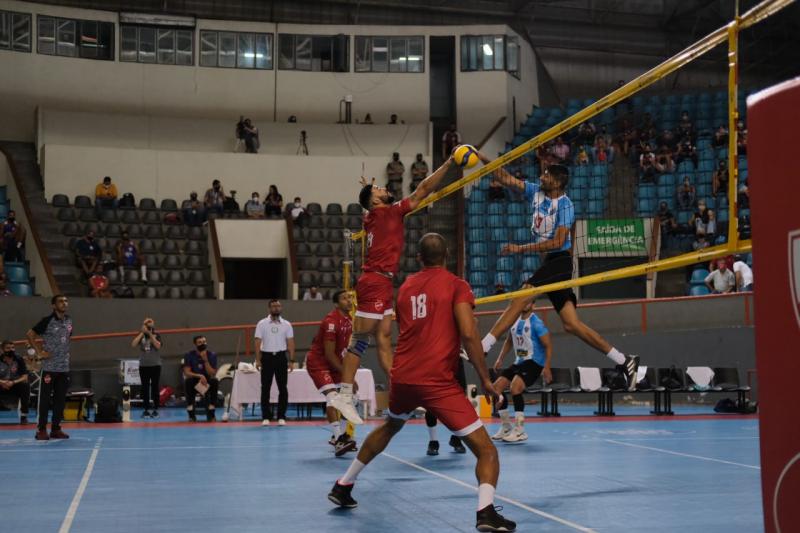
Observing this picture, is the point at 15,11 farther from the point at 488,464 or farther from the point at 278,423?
the point at 488,464

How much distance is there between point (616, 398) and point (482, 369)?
17986mm

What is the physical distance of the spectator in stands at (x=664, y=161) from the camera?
30.3m

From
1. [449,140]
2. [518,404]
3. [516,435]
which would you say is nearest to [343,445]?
[516,435]

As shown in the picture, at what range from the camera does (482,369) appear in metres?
6.29

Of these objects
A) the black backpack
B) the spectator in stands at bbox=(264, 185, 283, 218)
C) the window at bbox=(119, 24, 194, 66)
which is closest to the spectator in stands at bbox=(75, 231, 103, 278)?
the spectator in stands at bbox=(264, 185, 283, 218)

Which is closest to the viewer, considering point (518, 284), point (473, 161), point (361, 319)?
point (473, 161)

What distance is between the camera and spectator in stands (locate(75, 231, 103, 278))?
88.2ft

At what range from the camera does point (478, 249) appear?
91.8 feet

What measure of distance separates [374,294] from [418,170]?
2249 cm

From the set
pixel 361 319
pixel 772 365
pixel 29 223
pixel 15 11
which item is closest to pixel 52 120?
pixel 15 11

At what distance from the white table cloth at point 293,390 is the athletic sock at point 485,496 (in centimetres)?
1239

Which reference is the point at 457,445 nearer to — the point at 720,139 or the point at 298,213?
the point at 298,213

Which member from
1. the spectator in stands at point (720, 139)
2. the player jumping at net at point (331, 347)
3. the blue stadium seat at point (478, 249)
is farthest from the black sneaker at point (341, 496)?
the spectator in stands at point (720, 139)

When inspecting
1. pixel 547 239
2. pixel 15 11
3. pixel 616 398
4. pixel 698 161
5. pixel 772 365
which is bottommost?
pixel 616 398
